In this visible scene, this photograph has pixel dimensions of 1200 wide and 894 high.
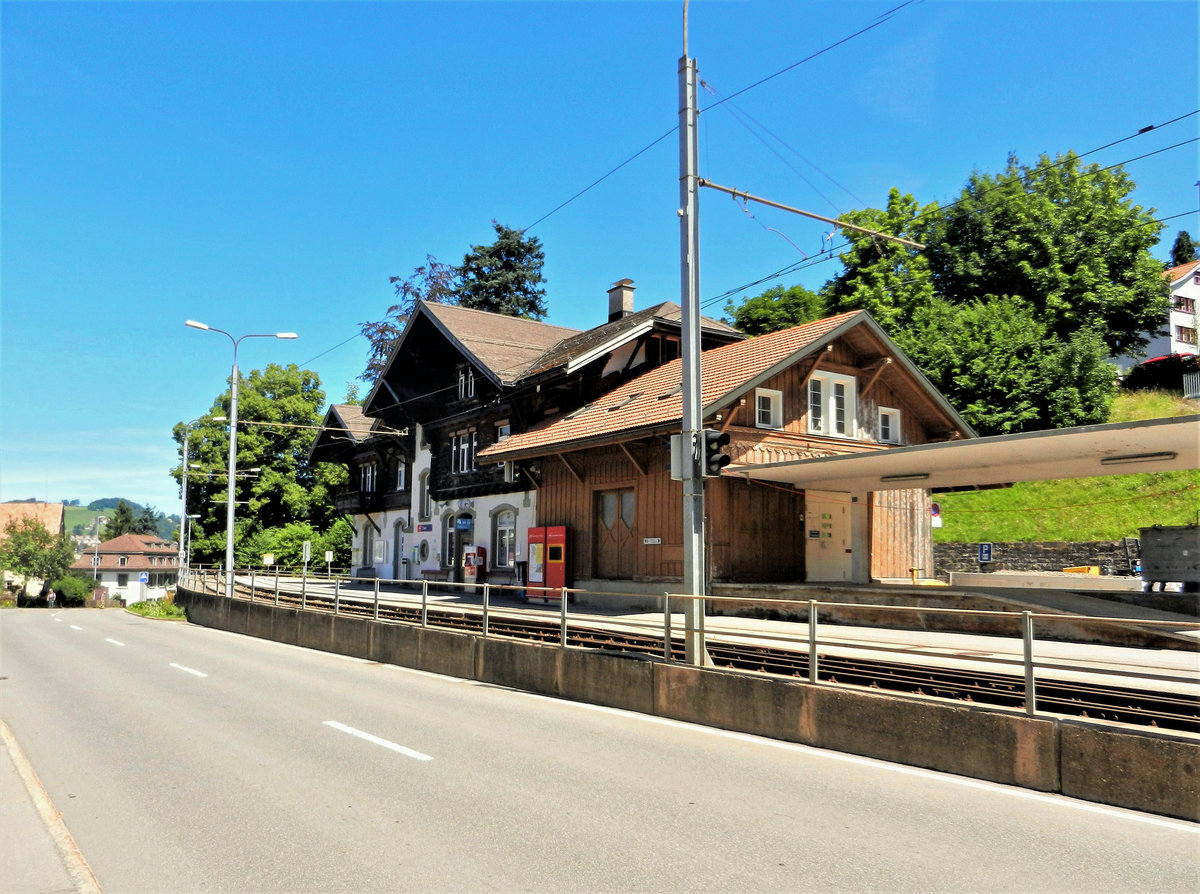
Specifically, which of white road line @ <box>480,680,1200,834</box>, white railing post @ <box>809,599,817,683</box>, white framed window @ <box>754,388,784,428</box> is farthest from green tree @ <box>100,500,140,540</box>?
white railing post @ <box>809,599,817,683</box>

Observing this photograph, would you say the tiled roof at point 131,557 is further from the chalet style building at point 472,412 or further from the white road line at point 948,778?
the white road line at point 948,778

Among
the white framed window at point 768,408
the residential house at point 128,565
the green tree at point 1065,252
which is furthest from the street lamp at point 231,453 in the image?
the residential house at point 128,565

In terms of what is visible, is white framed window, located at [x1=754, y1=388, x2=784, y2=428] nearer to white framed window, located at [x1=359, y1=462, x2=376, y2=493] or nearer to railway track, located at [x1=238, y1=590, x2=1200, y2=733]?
railway track, located at [x1=238, y1=590, x2=1200, y2=733]

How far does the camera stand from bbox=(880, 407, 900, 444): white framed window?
2547cm

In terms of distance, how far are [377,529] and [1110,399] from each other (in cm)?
3256

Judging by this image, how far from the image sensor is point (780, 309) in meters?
50.8

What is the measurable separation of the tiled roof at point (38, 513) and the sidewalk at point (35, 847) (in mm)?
111239

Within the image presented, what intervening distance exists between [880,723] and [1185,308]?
216ft

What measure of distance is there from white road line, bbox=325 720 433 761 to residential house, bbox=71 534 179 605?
101 metres

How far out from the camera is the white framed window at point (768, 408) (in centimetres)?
2215

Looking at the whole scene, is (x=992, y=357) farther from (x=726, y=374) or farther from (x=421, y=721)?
(x=421, y=721)

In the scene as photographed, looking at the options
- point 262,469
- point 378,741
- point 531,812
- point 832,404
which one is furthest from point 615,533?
point 262,469

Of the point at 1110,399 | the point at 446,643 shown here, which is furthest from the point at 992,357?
the point at 446,643

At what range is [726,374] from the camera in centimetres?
2297
